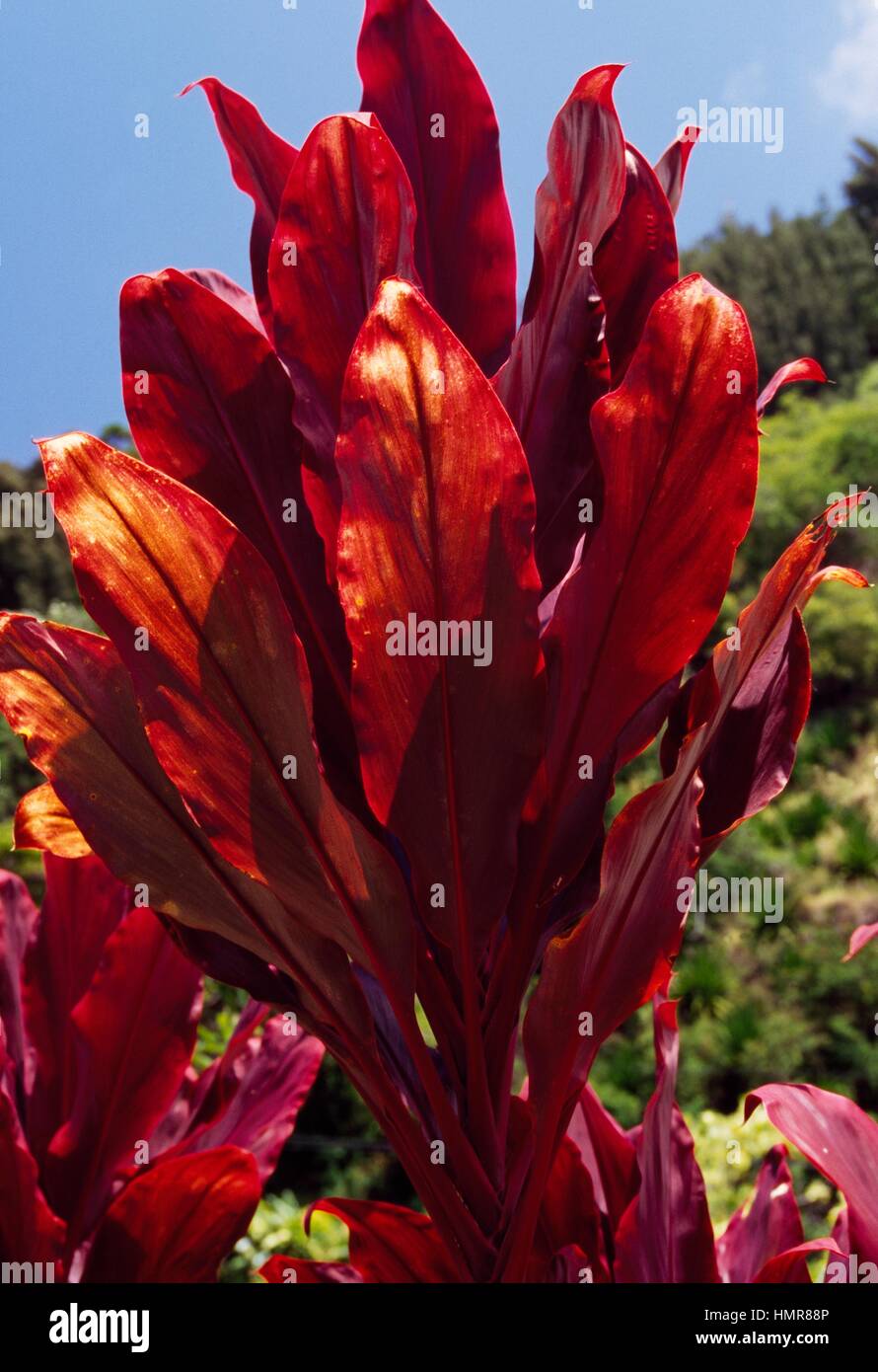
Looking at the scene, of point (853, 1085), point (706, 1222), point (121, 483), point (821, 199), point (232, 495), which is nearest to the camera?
point (121, 483)

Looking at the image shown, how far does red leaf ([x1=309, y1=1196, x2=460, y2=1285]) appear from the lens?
70 centimetres

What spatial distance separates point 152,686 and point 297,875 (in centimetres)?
12

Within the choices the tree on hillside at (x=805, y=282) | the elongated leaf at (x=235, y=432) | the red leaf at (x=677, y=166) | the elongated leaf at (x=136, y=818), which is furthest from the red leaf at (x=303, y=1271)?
the tree on hillside at (x=805, y=282)

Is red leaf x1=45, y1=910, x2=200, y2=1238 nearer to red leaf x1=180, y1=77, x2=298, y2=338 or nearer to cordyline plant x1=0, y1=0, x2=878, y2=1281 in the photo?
cordyline plant x1=0, y1=0, x2=878, y2=1281

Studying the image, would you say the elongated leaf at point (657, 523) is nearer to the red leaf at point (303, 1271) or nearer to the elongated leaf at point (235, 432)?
the elongated leaf at point (235, 432)

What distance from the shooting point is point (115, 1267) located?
0.81 m

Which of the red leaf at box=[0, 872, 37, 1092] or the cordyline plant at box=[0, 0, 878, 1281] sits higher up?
the cordyline plant at box=[0, 0, 878, 1281]

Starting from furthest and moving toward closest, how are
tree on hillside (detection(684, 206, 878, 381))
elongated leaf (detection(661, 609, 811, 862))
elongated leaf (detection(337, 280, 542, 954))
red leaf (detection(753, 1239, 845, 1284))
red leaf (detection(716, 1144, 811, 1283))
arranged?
tree on hillside (detection(684, 206, 878, 381))
red leaf (detection(716, 1144, 811, 1283))
red leaf (detection(753, 1239, 845, 1284))
elongated leaf (detection(661, 609, 811, 862))
elongated leaf (detection(337, 280, 542, 954))

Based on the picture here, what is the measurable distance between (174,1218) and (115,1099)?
118mm

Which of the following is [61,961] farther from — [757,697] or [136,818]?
[757,697]

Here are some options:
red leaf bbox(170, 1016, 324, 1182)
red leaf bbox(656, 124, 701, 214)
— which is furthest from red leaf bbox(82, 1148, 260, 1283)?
red leaf bbox(656, 124, 701, 214)

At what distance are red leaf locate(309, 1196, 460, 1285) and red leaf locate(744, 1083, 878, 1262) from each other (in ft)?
0.72

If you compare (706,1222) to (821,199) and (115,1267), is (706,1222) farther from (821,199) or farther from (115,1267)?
(821,199)
